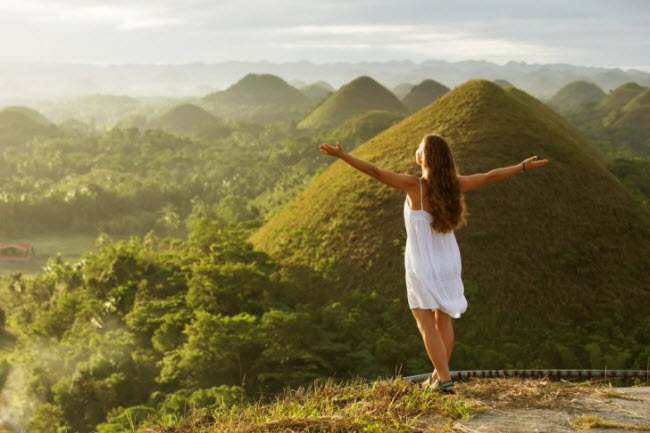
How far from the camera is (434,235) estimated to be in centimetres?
453

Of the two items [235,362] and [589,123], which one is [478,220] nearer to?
[235,362]

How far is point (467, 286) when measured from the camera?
15250mm

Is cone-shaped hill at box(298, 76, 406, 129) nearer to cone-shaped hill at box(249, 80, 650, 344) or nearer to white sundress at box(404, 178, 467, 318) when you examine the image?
cone-shaped hill at box(249, 80, 650, 344)

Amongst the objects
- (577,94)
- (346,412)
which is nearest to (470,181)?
(346,412)

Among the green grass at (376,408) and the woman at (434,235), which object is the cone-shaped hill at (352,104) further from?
the green grass at (376,408)

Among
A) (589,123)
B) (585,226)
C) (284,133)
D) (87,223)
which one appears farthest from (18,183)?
(589,123)

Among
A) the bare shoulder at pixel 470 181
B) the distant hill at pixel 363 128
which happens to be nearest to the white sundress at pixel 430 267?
the bare shoulder at pixel 470 181

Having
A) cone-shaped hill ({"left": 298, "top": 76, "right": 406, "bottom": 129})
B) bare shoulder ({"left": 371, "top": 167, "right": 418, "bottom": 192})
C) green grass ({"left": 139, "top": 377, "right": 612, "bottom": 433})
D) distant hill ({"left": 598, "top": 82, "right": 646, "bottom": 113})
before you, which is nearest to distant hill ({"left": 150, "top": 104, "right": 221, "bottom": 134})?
cone-shaped hill ({"left": 298, "top": 76, "right": 406, "bottom": 129})

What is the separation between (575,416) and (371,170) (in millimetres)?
2171

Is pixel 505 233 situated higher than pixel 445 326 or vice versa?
pixel 445 326

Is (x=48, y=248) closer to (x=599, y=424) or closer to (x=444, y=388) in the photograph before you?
(x=444, y=388)

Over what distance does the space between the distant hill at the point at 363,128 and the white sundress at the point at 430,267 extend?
5881 centimetres

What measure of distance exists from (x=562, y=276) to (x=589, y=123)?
309 feet

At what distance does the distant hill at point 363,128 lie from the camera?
65625mm
